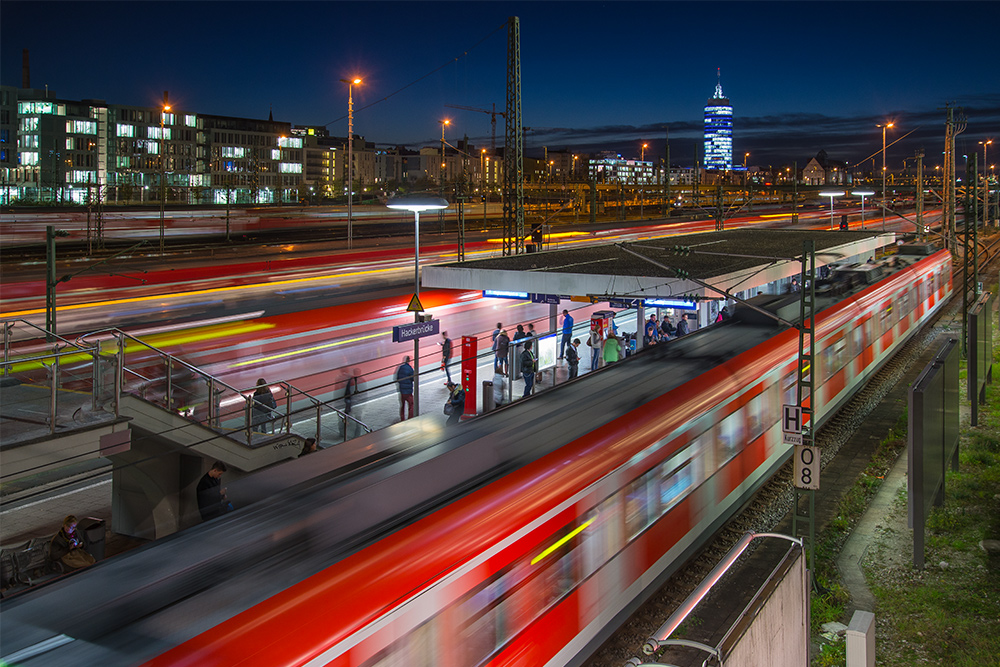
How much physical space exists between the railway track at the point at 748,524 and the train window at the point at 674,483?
3.69 ft

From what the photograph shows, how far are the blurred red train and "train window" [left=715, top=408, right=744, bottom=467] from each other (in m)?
0.03

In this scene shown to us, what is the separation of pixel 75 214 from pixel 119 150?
210 ft

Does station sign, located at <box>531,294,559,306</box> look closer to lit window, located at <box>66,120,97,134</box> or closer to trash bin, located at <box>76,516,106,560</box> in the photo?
trash bin, located at <box>76,516,106,560</box>

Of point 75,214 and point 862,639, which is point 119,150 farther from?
point 862,639

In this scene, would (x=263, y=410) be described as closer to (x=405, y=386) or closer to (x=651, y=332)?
(x=405, y=386)

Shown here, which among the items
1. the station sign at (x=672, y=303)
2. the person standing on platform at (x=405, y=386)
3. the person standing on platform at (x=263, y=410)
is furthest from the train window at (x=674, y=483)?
the person standing on platform at (x=405, y=386)

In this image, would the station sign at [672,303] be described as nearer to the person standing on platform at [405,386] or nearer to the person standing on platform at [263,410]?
the person standing on platform at [405,386]

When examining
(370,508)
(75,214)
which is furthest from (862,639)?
(75,214)

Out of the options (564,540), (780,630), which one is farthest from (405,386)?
(780,630)

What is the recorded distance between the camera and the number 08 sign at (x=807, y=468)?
1156cm

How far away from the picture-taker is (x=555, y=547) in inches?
303

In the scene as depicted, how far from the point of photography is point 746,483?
1294 cm

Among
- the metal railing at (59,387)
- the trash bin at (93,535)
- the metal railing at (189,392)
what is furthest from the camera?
the metal railing at (189,392)

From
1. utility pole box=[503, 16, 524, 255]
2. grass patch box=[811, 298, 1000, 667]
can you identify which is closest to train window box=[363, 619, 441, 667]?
grass patch box=[811, 298, 1000, 667]
